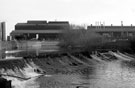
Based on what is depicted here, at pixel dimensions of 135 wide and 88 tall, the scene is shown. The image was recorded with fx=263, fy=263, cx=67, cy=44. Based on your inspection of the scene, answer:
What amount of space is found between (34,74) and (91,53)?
33.1 metres

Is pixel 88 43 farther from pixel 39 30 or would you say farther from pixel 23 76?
pixel 39 30

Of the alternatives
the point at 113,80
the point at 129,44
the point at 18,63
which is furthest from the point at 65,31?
the point at 113,80

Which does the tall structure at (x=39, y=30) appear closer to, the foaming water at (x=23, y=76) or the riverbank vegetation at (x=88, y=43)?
the riverbank vegetation at (x=88, y=43)

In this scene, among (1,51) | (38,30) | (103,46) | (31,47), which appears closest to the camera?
(1,51)

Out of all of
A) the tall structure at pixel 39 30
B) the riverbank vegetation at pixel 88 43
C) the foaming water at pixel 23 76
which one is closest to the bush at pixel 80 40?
the riverbank vegetation at pixel 88 43

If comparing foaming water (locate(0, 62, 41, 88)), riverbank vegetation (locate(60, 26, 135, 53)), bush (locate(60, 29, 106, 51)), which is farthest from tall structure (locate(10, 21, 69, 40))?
foaming water (locate(0, 62, 41, 88))

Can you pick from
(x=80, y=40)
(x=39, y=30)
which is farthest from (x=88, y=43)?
(x=39, y=30)

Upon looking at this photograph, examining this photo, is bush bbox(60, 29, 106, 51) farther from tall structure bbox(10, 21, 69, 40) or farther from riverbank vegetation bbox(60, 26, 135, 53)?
tall structure bbox(10, 21, 69, 40)

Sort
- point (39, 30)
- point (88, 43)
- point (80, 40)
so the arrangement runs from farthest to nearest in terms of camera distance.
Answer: point (39, 30) < point (80, 40) < point (88, 43)

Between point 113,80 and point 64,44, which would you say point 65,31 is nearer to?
point 64,44

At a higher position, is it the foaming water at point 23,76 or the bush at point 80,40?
the bush at point 80,40

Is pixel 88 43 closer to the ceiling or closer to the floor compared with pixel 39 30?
closer to the floor

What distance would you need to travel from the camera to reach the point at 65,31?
9562cm

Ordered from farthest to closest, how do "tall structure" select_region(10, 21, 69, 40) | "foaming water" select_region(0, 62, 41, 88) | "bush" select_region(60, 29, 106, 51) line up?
"tall structure" select_region(10, 21, 69, 40)
"bush" select_region(60, 29, 106, 51)
"foaming water" select_region(0, 62, 41, 88)
